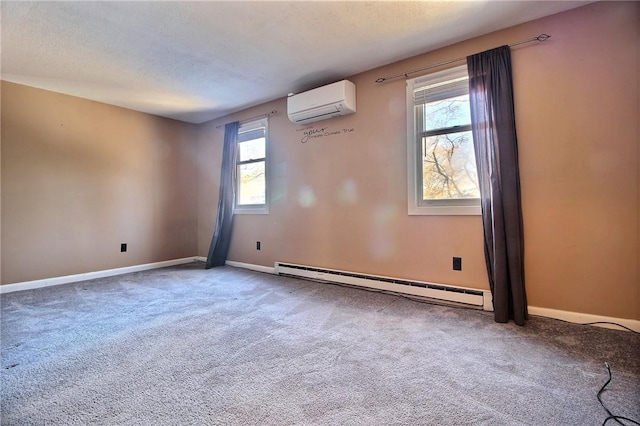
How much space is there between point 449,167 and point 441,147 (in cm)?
21

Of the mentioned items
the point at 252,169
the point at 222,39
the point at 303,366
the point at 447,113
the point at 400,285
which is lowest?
the point at 303,366

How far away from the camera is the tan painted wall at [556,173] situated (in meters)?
2.07

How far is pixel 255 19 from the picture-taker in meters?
2.30

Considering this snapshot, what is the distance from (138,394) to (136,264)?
11.5ft

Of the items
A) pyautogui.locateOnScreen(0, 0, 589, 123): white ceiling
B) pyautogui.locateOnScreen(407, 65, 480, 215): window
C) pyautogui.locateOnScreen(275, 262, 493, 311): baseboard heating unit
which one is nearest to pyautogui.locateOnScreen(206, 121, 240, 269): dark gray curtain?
pyautogui.locateOnScreen(0, 0, 589, 123): white ceiling

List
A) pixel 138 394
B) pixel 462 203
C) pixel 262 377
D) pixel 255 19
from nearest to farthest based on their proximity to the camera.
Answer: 1. pixel 138 394
2. pixel 262 377
3. pixel 255 19
4. pixel 462 203

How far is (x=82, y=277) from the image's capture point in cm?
383

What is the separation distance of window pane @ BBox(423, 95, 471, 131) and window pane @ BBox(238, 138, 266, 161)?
94.8 inches

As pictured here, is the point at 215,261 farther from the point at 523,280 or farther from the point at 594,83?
the point at 594,83

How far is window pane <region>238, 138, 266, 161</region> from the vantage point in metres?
4.38

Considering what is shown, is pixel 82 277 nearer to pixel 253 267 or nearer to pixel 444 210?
pixel 253 267

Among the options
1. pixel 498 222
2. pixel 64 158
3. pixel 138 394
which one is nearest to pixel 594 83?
pixel 498 222

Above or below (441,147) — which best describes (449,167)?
below

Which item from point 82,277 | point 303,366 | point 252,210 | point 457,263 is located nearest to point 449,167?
point 457,263
